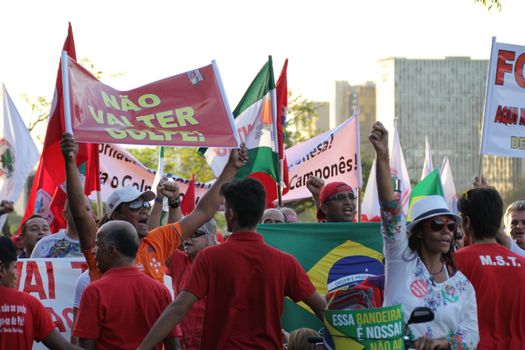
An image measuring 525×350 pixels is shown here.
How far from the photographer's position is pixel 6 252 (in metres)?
7.25

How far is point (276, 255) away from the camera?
21.9ft

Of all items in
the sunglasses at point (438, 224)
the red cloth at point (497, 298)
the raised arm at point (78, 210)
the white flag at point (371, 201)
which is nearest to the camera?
the sunglasses at point (438, 224)

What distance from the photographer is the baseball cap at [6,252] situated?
7234 millimetres

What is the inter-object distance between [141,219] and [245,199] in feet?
4.75

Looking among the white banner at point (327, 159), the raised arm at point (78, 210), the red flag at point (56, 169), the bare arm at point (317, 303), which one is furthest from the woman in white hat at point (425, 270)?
the white banner at point (327, 159)

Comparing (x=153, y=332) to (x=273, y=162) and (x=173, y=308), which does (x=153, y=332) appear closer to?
(x=173, y=308)

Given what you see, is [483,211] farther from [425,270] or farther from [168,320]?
[168,320]

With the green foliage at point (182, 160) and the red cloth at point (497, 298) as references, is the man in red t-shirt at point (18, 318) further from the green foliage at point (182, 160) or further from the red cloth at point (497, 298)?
the green foliage at point (182, 160)

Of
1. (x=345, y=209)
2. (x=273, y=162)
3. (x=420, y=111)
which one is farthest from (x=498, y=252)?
(x=420, y=111)

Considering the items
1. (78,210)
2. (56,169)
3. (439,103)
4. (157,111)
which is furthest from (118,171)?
(439,103)

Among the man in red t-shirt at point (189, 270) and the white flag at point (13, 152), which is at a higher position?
the white flag at point (13, 152)

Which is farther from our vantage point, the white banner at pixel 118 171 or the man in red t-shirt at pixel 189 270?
the white banner at pixel 118 171

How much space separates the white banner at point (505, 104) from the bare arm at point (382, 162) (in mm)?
4585

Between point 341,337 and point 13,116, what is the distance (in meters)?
8.31
